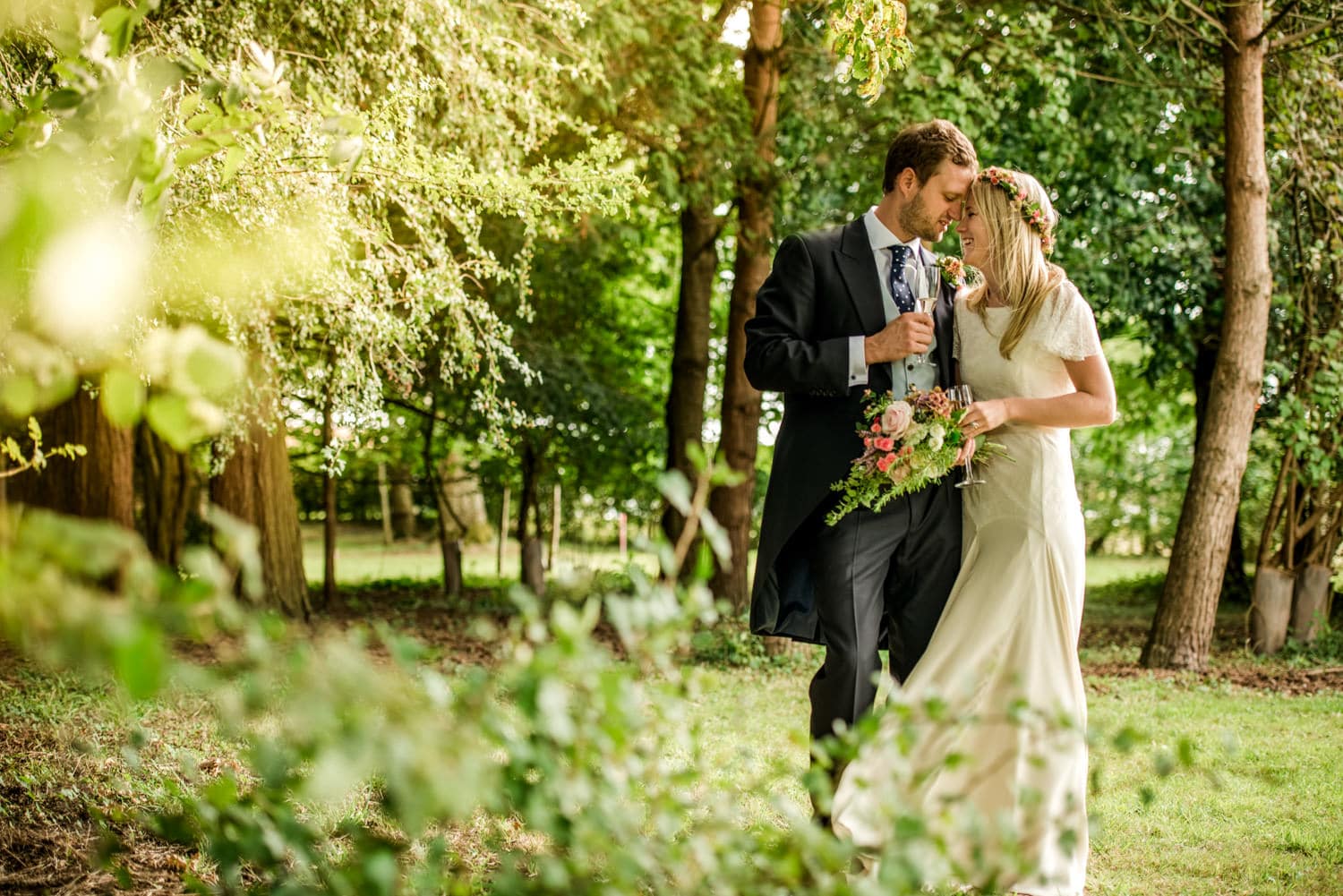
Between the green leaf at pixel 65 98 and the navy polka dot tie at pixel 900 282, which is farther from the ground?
the navy polka dot tie at pixel 900 282

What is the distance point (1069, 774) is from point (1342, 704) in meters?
4.18

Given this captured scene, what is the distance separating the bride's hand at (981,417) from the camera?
11.1 feet

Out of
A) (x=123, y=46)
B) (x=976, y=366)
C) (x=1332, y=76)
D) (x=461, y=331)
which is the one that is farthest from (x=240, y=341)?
(x=1332, y=76)

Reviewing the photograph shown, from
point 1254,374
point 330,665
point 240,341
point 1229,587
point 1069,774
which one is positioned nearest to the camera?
point 330,665

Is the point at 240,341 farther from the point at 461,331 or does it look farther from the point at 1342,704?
the point at 1342,704

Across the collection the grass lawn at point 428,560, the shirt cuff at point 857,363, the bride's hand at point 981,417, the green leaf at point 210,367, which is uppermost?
the shirt cuff at point 857,363

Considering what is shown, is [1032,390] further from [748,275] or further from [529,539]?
[529,539]

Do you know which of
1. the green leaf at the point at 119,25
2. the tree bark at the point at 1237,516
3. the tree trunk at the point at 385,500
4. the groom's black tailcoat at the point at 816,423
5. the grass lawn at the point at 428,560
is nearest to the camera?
the green leaf at the point at 119,25

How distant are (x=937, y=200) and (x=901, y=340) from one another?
58 cm

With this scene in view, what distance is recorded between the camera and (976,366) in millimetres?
3637

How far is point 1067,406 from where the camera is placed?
11.3 feet

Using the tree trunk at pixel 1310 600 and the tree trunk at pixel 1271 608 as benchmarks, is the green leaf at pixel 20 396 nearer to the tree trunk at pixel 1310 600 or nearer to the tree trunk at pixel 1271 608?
the tree trunk at pixel 1271 608

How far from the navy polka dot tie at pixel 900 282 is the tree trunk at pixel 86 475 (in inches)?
279

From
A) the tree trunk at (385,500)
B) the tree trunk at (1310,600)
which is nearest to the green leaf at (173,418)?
the tree trunk at (1310,600)
